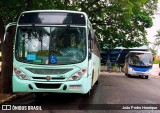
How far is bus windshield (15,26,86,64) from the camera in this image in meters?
11.1

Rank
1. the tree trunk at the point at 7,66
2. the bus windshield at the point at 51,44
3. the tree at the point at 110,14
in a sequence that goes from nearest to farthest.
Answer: the bus windshield at the point at 51,44 → the tree trunk at the point at 7,66 → the tree at the point at 110,14

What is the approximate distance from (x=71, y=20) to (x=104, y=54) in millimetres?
42590

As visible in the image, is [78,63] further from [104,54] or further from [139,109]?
[104,54]

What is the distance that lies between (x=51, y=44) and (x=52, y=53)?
31cm

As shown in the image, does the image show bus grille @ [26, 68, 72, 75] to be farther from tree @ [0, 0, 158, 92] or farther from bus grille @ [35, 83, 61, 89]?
tree @ [0, 0, 158, 92]

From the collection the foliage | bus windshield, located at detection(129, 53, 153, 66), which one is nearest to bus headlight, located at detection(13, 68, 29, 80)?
the foliage

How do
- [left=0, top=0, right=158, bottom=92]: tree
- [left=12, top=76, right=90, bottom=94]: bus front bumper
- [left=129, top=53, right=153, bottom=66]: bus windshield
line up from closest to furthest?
1. [left=12, top=76, right=90, bottom=94]: bus front bumper
2. [left=0, top=0, right=158, bottom=92]: tree
3. [left=129, top=53, right=153, bottom=66]: bus windshield

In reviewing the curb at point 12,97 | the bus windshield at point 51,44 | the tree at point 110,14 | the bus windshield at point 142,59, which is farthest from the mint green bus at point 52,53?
the bus windshield at point 142,59

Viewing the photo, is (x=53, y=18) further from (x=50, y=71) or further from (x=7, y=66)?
(x=7, y=66)

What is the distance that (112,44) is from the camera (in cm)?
3284

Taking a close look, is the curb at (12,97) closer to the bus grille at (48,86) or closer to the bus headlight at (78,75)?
the bus grille at (48,86)

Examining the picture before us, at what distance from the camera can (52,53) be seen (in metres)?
11.1

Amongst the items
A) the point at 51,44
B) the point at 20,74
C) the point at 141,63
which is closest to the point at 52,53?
the point at 51,44

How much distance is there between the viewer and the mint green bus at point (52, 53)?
1104 cm
